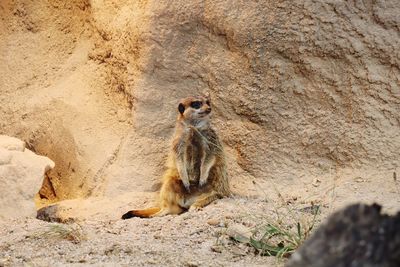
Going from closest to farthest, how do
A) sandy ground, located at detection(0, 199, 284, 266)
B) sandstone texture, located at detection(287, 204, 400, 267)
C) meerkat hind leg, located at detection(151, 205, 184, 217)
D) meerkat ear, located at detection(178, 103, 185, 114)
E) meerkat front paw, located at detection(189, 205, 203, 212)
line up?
sandstone texture, located at detection(287, 204, 400, 267)
sandy ground, located at detection(0, 199, 284, 266)
meerkat front paw, located at detection(189, 205, 203, 212)
meerkat hind leg, located at detection(151, 205, 184, 217)
meerkat ear, located at detection(178, 103, 185, 114)

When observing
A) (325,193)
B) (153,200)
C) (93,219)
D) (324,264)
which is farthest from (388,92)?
(324,264)

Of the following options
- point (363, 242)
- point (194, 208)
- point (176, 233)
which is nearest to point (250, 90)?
point (194, 208)

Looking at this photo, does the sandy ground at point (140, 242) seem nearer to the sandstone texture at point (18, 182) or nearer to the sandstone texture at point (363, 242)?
the sandstone texture at point (18, 182)

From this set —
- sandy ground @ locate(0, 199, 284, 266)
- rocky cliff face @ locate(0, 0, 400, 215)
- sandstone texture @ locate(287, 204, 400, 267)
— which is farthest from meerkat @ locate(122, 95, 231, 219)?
sandstone texture @ locate(287, 204, 400, 267)

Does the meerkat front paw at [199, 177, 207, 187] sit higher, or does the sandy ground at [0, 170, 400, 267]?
the sandy ground at [0, 170, 400, 267]

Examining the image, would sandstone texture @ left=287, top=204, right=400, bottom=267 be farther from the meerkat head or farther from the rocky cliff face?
the rocky cliff face

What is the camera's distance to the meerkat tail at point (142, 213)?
4520mm

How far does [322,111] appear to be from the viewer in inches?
191

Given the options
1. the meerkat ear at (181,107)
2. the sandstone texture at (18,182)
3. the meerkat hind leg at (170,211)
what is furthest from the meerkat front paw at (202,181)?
the sandstone texture at (18,182)

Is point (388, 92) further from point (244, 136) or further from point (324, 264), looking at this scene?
point (324, 264)

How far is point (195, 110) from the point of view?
470 centimetres

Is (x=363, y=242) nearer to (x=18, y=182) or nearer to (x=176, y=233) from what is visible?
(x=176, y=233)

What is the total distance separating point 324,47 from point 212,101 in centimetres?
71

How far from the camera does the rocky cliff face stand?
4.78 metres
